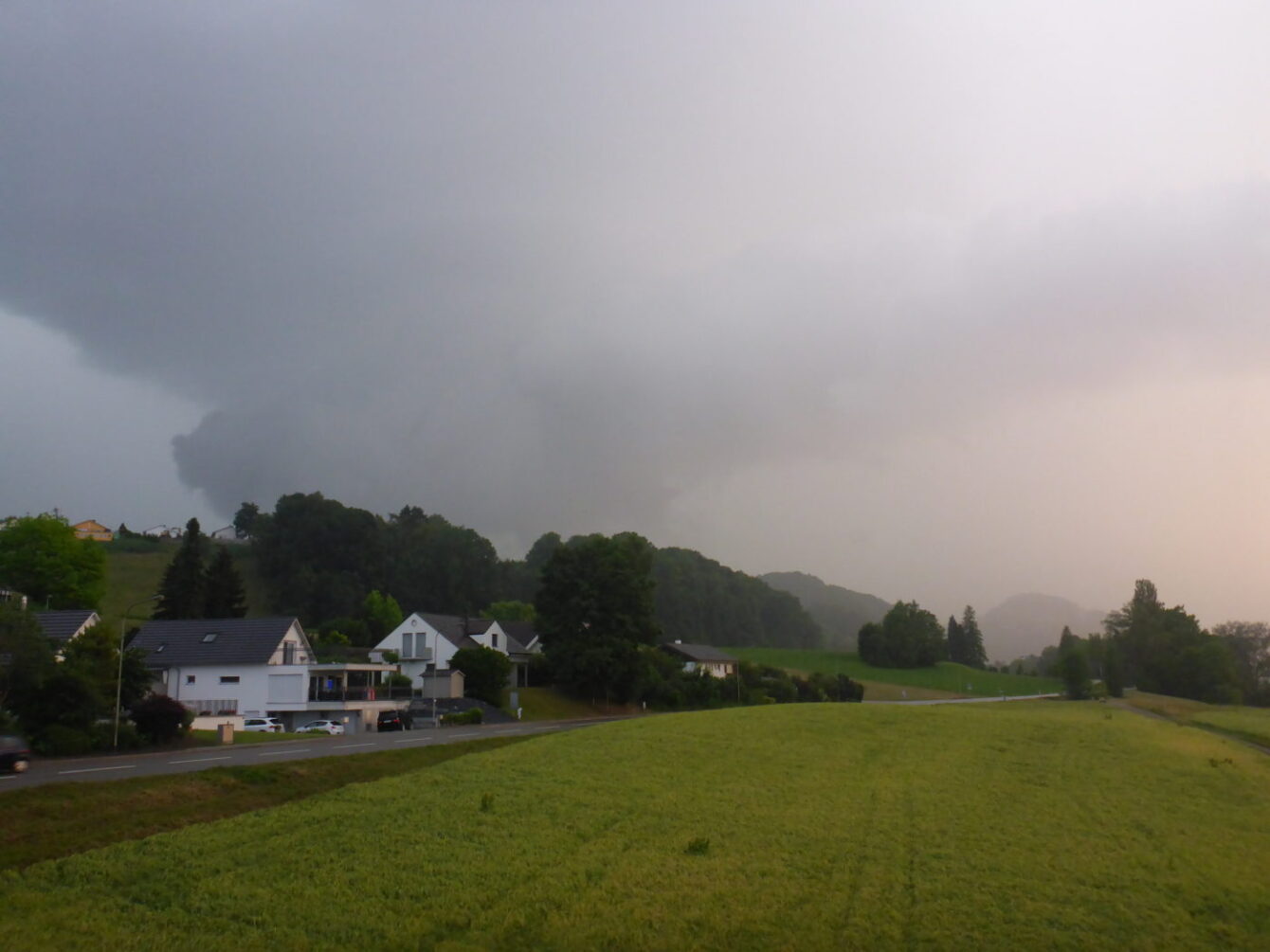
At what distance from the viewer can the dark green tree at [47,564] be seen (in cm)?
9875

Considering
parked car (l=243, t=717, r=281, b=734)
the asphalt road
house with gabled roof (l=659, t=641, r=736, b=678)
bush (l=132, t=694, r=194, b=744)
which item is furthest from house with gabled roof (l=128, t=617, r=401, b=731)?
house with gabled roof (l=659, t=641, r=736, b=678)

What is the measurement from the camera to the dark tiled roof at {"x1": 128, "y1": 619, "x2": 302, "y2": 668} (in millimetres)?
71000

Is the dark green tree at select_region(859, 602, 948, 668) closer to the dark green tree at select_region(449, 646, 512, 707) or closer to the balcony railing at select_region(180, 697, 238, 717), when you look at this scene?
the dark green tree at select_region(449, 646, 512, 707)

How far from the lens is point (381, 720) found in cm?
6203

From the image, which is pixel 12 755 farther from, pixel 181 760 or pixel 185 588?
pixel 185 588

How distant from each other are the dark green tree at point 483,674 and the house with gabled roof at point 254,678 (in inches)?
288

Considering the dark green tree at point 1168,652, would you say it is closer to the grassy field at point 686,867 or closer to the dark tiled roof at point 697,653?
the dark tiled roof at point 697,653

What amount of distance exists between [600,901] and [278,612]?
478 feet

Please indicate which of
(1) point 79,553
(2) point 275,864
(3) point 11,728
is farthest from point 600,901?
(1) point 79,553

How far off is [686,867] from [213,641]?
67.7 meters

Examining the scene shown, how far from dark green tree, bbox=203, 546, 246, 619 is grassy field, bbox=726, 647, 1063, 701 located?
7618cm

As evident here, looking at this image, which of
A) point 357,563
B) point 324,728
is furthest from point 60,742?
point 357,563

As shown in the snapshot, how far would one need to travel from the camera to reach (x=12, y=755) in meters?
28.1

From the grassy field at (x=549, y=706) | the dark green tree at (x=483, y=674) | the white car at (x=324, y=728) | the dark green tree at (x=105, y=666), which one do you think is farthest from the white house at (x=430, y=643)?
the dark green tree at (x=105, y=666)
